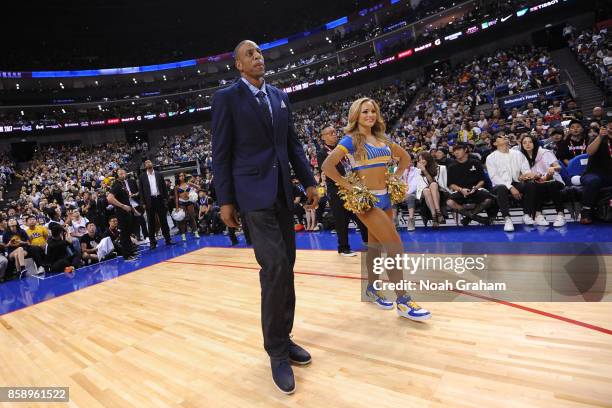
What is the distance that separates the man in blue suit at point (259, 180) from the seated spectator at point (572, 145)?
18.6 feet

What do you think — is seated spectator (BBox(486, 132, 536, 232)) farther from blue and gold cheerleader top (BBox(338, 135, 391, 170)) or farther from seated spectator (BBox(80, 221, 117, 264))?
seated spectator (BBox(80, 221, 117, 264))

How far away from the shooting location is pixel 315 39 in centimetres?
3094

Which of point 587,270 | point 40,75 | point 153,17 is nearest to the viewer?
point 587,270

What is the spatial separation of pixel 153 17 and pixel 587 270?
1401 inches

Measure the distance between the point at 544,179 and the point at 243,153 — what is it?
4693 millimetres

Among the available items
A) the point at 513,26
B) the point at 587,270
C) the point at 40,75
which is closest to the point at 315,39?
the point at 513,26

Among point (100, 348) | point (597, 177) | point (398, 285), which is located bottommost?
point (100, 348)

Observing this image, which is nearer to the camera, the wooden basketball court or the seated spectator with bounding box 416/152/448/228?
the wooden basketball court

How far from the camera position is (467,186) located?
5.37m

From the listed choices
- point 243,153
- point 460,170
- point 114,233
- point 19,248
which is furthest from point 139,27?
point 243,153

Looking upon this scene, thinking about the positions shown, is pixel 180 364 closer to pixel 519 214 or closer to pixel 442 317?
pixel 442 317

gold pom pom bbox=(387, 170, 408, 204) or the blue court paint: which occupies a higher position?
gold pom pom bbox=(387, 170, 408, 204)

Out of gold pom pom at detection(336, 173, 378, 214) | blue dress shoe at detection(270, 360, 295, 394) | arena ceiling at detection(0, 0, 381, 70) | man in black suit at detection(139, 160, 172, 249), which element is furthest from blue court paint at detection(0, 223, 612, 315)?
arena ceiling at detection(0, 0, 381, 70)

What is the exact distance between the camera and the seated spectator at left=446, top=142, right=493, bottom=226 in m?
5.13
